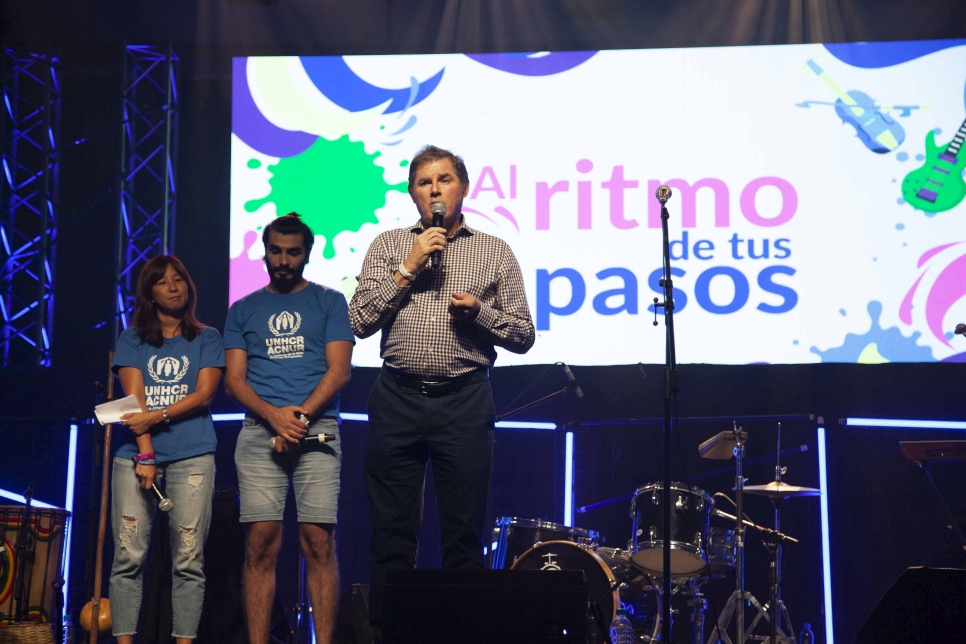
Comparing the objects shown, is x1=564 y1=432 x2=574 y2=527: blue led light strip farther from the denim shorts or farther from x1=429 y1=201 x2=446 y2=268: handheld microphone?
x1=429 y1=201 x2=446 y2=268: handheld microphone

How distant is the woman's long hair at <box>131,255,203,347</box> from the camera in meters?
3.73

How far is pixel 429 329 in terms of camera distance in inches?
116

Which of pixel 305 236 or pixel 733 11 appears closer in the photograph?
pixel 305 236

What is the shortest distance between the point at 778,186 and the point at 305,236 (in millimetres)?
2812

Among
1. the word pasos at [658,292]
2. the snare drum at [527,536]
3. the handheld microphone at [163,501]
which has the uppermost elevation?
the word pasos at [658,292]

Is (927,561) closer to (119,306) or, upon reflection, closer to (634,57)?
(634,57)

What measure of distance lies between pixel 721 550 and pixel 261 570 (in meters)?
2.43

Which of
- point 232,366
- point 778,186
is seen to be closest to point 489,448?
point 232,366

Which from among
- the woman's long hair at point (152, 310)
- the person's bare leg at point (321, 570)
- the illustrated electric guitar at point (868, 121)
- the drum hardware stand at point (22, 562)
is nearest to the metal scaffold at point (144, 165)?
the drum hardware stand at point (22, 562)

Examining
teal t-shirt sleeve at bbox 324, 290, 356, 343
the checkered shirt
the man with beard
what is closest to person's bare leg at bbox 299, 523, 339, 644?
the man with beard

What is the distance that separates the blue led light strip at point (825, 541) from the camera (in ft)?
17.2

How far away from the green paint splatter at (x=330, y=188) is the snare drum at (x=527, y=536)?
6.00ft

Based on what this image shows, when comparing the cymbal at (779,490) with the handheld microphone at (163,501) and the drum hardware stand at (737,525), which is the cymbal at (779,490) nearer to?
the drum hardware stand at (737,525)

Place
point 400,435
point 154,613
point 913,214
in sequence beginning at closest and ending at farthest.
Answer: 1. point 400,435
2. point 154,613
3. point 913,214
